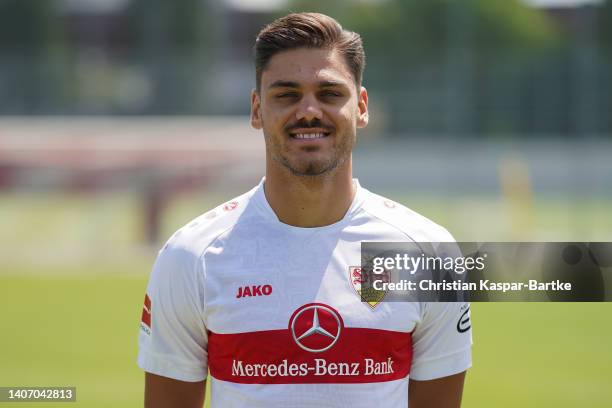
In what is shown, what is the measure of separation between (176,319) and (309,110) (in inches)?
29.3

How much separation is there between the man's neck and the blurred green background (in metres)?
8.15

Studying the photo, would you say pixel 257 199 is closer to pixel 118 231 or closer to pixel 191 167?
pixel 191 167

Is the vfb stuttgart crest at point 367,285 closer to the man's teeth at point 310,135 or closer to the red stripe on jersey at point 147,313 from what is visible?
the man's teeth at point 310,135

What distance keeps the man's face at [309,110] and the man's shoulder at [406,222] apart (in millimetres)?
223

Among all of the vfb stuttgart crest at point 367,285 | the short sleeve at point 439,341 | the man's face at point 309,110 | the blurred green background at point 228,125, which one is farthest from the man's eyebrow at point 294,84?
the blurred green background at point 228,125

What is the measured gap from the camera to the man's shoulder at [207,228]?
2.79m

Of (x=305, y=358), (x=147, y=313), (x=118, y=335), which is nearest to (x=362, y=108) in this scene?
(x=305, y=358)

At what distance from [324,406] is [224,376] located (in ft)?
1.05

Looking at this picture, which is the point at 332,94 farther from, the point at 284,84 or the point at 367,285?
the point at 367,285

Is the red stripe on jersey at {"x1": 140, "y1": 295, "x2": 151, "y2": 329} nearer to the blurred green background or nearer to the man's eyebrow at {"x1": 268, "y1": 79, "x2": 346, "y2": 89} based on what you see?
the man's eyebrow at {"x1": 268, "y1": 79, "x2": 346, "y2": 89}

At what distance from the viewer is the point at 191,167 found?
17766 mm

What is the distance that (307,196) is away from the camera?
9.16ft

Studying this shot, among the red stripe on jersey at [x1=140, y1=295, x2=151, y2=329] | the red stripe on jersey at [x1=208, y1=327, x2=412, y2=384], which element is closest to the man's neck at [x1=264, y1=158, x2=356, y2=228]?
the red stripe on jersey at [x1=208, y1=327, x2=412, y2=384]

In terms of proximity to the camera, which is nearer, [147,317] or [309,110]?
[309,110]
